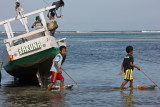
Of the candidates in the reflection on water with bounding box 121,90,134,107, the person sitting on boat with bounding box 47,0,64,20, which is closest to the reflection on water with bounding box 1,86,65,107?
the reflection on water with bounding box 121,90,134,107

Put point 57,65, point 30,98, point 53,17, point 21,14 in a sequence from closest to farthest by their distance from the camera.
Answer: point 30,98
point 57,65
point 21,14
point 53,17

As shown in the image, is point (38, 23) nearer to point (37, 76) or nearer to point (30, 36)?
point (30, 36)

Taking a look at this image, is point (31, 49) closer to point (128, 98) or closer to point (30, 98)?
point (30, 98)

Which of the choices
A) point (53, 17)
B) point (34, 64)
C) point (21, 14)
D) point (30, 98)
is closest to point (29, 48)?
point (34, 64)

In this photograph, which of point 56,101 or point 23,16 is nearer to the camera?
point 56,101

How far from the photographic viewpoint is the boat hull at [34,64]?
14.9 meters

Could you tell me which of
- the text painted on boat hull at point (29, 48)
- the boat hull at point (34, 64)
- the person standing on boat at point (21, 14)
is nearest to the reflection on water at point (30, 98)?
the boat hull at point (34, 64)

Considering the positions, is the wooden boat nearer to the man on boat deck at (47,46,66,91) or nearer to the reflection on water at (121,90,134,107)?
the man on boat deck at (47,46,66,91)

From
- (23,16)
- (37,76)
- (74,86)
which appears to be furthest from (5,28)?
(74,86)

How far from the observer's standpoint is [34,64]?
15102 mm

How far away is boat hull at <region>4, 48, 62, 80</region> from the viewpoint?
14.9 m

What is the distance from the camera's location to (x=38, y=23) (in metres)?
16.4

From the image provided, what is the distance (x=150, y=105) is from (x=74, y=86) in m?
4.79

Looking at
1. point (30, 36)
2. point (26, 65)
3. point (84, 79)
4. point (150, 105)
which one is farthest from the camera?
point (84, 79)
